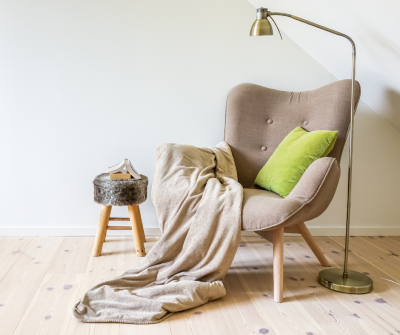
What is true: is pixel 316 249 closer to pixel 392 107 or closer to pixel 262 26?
pixel 392 107

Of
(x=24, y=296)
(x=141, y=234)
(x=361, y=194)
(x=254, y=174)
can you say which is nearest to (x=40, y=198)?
(x=141, y=234)

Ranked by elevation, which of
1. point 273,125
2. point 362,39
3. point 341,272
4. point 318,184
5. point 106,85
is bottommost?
point 341,272

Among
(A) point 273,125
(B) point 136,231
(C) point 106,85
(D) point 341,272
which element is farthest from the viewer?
(C) point 106,85

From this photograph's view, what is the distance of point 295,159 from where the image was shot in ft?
6.97

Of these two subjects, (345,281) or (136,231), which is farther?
(136,231)

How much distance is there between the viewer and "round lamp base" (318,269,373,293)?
1917 millimetres

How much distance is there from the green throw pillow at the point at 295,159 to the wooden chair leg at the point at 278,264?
0.30 metres

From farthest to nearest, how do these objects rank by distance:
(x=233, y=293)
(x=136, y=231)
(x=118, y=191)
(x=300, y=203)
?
(x=136, y=231), (x=118, y=191), (x=233, y=293), (x=300, y=203)

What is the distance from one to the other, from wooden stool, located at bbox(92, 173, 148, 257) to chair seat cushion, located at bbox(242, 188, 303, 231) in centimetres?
66

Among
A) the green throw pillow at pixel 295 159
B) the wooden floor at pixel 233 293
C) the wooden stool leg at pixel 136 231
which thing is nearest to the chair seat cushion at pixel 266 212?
the green throw pillow at pixel 295 159

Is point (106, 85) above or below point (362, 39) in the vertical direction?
below

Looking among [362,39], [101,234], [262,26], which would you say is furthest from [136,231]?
[362,39]

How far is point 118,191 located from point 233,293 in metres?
0.81

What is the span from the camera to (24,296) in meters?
1.80
